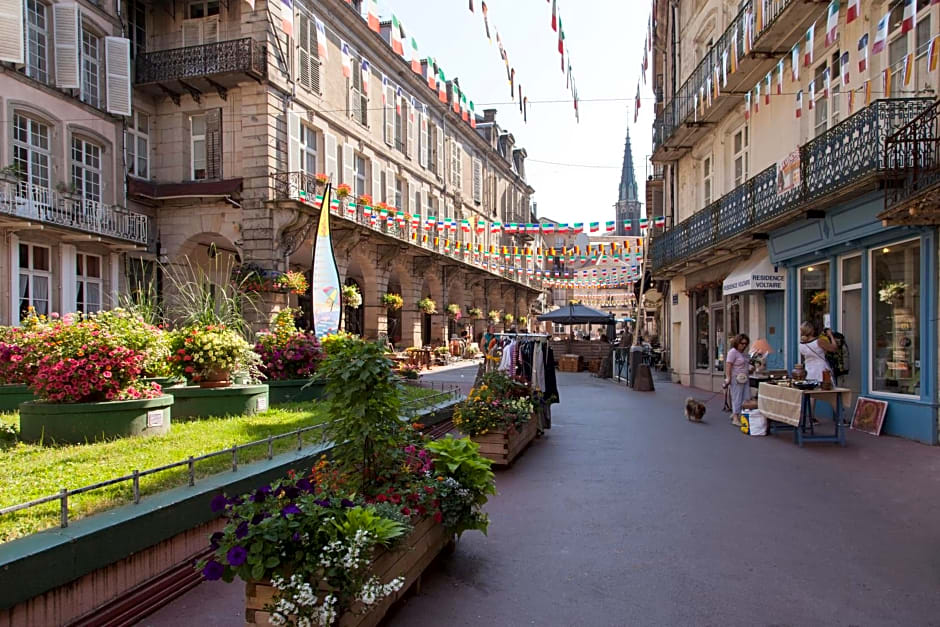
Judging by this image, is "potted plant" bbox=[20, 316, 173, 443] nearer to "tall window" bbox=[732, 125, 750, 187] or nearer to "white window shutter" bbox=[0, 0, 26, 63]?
"white window shutter" bbox=[0, 0, 26, 63]

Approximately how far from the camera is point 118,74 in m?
18.3

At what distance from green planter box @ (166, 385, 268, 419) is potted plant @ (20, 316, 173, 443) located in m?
1.42

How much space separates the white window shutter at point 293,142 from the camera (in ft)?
68.3

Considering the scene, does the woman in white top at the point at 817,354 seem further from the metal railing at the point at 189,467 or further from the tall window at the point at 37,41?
the tall window at the point at 37,41

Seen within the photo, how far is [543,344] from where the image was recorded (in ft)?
33.6

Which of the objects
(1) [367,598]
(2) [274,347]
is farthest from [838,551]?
(2) [274,347]

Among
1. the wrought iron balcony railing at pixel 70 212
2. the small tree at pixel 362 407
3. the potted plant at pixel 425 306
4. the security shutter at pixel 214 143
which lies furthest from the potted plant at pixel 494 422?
the potted plant at pixel 425 306

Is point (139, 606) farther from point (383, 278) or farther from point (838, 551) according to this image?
point (383, 278)

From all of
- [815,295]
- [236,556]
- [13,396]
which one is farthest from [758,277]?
[13,396]

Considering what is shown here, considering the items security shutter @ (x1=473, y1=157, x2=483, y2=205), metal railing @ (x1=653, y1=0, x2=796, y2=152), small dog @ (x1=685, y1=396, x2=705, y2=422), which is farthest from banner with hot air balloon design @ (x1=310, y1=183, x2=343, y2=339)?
security shutter @ (x1=473, y1=157, x2=483, y2=205)

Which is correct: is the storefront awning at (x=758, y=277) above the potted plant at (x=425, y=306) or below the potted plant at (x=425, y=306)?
above

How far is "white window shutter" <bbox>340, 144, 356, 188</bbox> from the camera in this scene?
79.2 feet

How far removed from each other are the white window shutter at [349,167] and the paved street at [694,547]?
18.1 meters

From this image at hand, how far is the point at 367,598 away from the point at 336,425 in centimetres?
128
